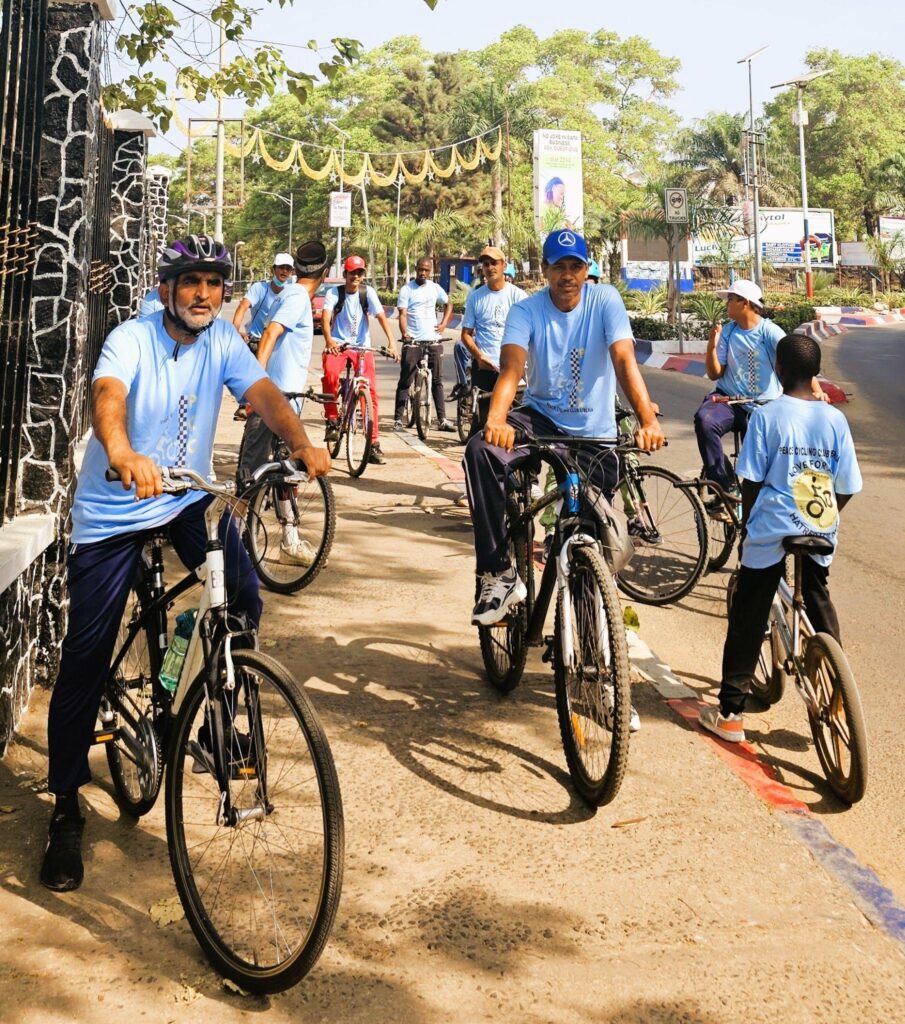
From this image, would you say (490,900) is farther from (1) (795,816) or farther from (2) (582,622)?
(1) (795,816)

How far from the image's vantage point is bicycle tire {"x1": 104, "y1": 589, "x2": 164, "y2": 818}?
3.98m

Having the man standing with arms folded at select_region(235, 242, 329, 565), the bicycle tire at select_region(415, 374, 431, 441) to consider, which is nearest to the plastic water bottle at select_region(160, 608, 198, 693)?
the man standing with arms folded at select_region(235, 242, 329, 565)

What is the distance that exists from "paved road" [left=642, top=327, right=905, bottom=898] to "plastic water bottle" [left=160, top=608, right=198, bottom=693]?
2.38m

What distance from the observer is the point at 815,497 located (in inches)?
195

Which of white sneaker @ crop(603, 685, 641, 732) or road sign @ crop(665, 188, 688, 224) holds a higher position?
road sign @ crop(665, 188, 688, 224)

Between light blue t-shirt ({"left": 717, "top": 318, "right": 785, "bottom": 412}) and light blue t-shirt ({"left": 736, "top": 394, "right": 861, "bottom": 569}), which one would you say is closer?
light blue t-shirt ({"left": 736, "top": 394, "right": 861, "bottom": 569})

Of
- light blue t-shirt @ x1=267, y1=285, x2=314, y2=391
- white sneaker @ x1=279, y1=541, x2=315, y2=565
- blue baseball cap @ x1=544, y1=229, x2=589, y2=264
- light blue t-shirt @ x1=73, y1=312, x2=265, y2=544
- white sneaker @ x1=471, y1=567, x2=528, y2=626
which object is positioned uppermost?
blue baseball cap @ x1=544, y1=229, x2=589, y2=264

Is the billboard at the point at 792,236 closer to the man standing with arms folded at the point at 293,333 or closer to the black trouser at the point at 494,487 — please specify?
the man standing with arms folded at the point at 293,333

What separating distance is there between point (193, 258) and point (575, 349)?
85.0 inches

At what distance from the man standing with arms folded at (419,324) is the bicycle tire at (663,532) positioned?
6945 mm

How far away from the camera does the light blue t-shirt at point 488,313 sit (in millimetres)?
11820

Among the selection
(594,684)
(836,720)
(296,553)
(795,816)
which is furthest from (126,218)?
(795,816)

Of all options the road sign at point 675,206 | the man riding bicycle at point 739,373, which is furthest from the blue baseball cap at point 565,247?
the road sign at point 675,206

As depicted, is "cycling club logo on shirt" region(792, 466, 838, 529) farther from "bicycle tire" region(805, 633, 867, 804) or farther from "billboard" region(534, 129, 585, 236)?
"billboard" region(534, 129, 585, 236)
